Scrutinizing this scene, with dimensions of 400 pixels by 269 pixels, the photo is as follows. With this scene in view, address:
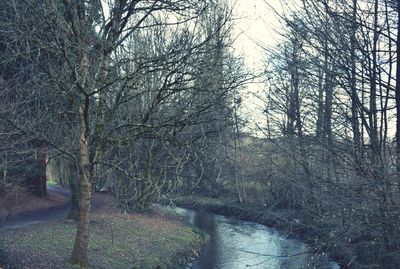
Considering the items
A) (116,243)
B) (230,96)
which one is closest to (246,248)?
(116,243)

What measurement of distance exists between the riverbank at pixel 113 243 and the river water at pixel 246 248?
33.2 inches

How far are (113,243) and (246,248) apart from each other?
286 inches

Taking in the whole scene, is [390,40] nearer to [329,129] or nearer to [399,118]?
[399,118]

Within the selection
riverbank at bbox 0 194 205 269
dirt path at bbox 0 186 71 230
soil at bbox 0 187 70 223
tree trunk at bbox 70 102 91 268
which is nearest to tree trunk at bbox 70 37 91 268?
tree trunk at bbox 70 102 91 268

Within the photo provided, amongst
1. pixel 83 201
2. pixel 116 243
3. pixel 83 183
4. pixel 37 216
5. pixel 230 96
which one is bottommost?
pixel 116 243

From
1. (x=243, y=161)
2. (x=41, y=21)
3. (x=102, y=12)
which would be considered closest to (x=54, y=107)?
(x=102, y=12)

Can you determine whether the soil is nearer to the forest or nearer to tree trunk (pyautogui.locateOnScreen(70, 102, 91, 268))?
the forest

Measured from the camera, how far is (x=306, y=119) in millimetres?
12617

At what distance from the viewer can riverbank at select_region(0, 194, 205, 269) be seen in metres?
11.7

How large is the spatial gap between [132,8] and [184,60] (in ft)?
5.62

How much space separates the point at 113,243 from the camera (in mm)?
14781

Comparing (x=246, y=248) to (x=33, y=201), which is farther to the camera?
(x=33, y=201)

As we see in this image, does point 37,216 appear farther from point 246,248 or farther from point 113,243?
point 246,248

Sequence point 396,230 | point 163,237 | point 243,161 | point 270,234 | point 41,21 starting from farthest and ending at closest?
point 243,161, point 270,234, point 163,237, point 41,21, point 396,230
